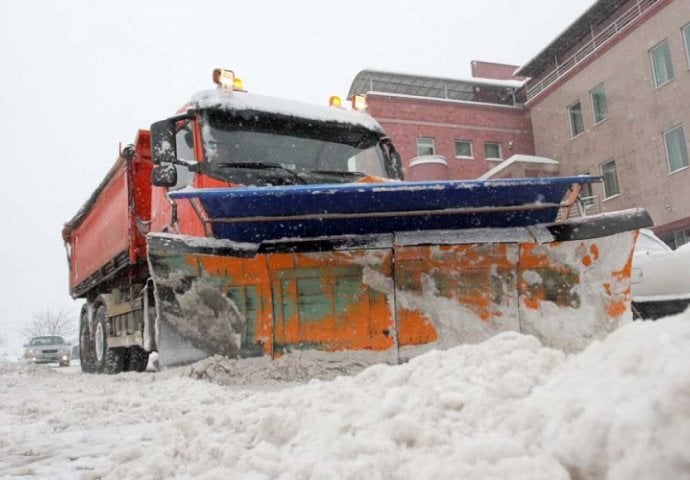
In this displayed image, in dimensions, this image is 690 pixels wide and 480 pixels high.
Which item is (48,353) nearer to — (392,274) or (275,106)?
(275,106)

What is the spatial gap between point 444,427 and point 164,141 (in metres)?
3.96

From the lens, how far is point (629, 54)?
18750mm

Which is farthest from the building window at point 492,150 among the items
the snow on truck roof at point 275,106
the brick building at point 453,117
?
the snow on truck roof at point 275,106

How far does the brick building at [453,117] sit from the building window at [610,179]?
562 cm

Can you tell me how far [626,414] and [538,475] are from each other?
224 mm

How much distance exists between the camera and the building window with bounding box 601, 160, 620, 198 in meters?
19.7

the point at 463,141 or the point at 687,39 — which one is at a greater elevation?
the point at 463,141

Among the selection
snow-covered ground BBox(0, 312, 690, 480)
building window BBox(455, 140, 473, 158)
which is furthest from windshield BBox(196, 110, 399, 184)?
building window BBox(455, 140, 473, 158)

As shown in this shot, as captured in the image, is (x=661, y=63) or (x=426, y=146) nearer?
(x=661, y=63)

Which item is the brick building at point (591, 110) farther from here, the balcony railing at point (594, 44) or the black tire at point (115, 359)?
the black tire at point (115, 359)

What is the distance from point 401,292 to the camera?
14.4 feet

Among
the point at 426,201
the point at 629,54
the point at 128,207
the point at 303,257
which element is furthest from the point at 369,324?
the point at 629,54

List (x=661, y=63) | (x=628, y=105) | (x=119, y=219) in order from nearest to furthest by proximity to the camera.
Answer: (x=119, y=219)
(x=661, y=63)
(x=628, y=105)

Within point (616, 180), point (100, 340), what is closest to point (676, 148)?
point (616, 180)
